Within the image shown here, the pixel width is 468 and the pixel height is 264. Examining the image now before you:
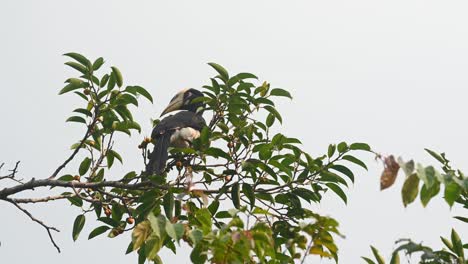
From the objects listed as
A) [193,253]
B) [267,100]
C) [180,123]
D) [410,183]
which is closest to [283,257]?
[193,253]

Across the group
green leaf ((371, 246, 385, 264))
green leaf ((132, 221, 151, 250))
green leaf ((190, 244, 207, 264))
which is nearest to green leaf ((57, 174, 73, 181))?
green leaf ((190, 244, 207, 264))

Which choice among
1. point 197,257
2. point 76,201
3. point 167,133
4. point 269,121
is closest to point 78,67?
point 76,201

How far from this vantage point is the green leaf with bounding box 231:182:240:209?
489 cm

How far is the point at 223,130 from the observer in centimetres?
545

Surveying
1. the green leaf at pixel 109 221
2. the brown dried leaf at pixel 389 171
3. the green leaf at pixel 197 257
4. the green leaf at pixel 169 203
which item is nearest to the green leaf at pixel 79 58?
the green leaf at pixel 109 221

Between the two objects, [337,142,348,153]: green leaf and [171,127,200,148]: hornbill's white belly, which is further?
[171,127,200,148]: hornbill's white belly

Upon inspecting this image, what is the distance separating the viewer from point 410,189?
9.62 ft

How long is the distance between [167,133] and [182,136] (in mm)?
325

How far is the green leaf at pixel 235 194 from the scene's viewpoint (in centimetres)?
489

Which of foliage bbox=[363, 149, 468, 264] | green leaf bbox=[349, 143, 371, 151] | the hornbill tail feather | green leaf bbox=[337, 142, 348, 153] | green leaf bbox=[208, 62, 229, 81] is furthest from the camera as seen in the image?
the hornbill tail feather

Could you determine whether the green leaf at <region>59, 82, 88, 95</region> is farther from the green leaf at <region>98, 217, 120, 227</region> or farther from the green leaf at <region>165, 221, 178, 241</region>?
the green leaf at <region>165, 221, 178, 241</region>

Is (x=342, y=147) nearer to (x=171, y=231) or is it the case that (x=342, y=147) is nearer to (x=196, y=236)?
(x=196, y=236)

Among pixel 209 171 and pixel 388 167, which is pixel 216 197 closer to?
pixel 209 171

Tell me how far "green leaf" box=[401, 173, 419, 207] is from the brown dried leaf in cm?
6
